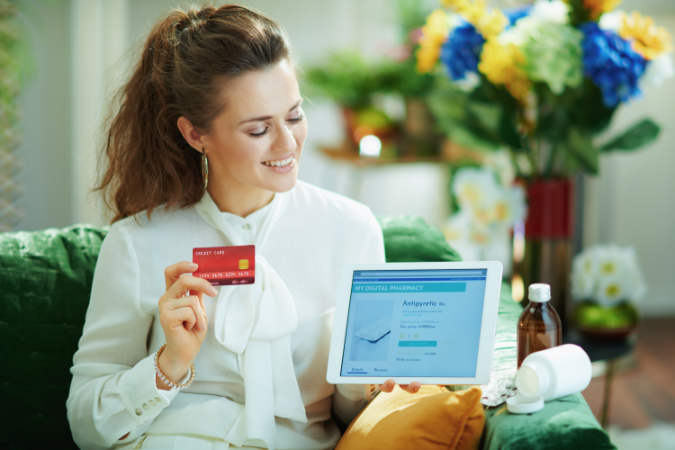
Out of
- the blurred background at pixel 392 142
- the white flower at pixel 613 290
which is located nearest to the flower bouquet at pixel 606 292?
the white flower at pixel 613 290

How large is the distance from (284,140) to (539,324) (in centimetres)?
57

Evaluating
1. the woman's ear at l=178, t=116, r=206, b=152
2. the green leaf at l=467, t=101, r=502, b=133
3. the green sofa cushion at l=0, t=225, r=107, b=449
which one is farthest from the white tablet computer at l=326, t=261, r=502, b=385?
the green leaf at l=467, t=101, r=502, b=133

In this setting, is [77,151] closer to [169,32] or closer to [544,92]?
[169,32]

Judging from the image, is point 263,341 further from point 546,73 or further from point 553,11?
point 553,11

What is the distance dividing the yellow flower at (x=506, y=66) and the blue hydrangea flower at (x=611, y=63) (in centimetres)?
17

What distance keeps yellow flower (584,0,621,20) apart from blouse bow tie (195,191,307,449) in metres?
1.18

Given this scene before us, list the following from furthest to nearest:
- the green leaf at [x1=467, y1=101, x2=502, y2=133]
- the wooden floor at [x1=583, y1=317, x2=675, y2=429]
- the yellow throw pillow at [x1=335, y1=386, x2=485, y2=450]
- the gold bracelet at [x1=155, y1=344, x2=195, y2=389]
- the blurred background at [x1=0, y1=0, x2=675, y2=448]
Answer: the wooden floor at [x1=583, y1=317, x2=675, y2=429] < the blurred background at [x1=0, y1=0, x2=675, y2=448] < the green leaf at [x1=467, y1=101, x2=502, y2=133] < the gold bracelet at [x1=155, y1=344, x2=195, y2=389] < the yellow throw pillow at [x1=335, y1=386, x2=485, y2=450]

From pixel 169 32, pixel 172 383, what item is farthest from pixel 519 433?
pixel 169 32

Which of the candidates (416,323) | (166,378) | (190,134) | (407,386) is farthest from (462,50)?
(166,378)

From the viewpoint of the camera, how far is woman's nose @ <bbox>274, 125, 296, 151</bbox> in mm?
1150

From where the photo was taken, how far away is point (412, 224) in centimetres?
163

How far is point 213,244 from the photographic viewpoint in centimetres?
126

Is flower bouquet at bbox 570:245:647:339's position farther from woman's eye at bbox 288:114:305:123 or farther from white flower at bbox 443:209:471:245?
woman's eye at bbox 288:114:305:123

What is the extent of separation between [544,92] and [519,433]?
3.86 ft
